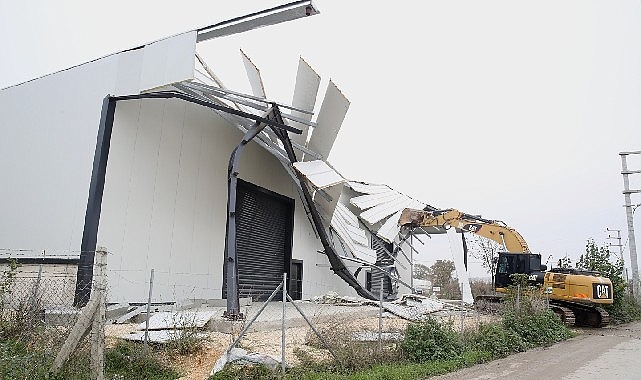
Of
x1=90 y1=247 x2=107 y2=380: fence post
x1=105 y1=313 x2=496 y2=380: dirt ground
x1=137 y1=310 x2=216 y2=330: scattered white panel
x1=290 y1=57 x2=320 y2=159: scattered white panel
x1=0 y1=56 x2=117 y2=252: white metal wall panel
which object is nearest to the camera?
x1=90 y1=247 x2=107 y2=380: fence post

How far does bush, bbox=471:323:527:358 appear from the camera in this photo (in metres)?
11.1

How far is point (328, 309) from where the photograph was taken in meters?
15.1

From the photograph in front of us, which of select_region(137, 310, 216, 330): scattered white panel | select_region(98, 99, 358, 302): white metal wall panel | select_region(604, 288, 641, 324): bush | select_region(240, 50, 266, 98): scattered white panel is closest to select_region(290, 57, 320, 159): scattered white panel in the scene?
select_region(240, 50, 266, 98): scattered white panel

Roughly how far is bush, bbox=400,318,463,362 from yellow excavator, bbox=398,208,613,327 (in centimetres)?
887

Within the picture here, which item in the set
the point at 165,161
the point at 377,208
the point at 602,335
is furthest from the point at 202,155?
the point at 602,335

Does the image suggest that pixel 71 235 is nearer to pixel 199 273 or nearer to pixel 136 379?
pixel 199 273

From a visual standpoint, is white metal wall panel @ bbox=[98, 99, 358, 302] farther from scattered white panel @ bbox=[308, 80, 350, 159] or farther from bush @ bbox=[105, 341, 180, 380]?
bush @ bbox=[105, 341, 180, 380]

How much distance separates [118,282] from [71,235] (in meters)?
1.62

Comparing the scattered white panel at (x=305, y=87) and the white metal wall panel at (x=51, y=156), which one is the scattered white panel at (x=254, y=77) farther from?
the white metal wall panel at (x=51, y=156)

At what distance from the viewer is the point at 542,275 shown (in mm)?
19172

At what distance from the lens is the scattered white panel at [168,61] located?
37.2 feet

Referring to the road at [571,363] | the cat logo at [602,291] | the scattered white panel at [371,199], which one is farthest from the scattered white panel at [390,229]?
the road at [571,363]

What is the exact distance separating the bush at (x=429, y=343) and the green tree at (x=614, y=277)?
13.3m

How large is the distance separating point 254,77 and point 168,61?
363 centimetres
